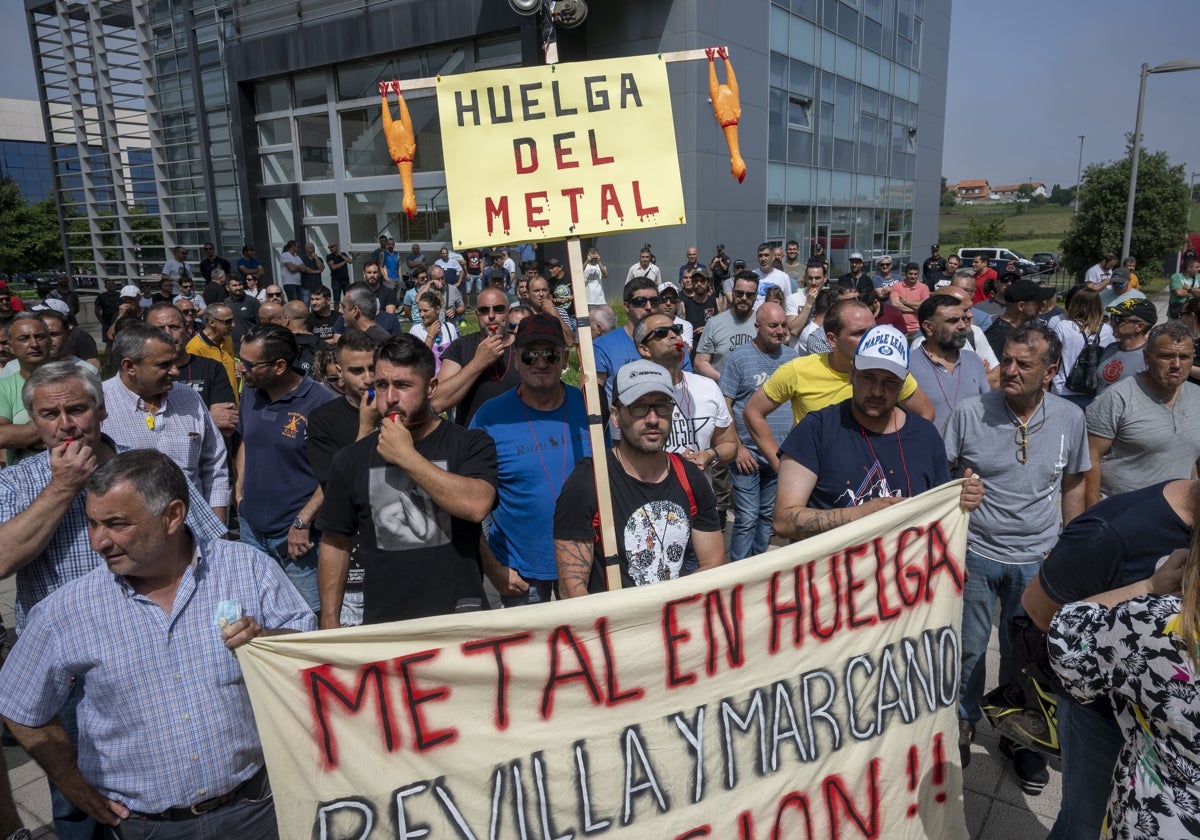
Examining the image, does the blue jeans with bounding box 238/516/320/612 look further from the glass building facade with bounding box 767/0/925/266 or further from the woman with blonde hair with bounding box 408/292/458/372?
the glass building facade with bounding box 767/0/925/266

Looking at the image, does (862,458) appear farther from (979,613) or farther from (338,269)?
(338,269)

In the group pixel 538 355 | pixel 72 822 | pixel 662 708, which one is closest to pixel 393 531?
pixel 538 355

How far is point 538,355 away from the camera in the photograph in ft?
12.0

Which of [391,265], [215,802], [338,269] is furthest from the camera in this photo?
[338,269]

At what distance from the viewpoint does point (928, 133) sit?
30.6 metres

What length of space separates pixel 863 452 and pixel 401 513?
1866mm

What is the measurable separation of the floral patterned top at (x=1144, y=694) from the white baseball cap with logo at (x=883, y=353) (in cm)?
127

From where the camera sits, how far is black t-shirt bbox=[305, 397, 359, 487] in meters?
3.91

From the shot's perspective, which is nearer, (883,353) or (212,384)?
(883,353)

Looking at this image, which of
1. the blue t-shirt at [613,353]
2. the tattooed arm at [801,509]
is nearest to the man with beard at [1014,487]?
the tattooed arm at [801,509]

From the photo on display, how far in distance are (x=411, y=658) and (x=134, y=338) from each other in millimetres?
2656

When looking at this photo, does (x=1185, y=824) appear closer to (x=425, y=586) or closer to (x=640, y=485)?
(x=640, y=485)

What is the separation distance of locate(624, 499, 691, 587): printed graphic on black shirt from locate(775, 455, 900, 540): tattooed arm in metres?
0.49

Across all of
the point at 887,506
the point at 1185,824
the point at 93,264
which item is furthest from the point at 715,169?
the point at 93,264
